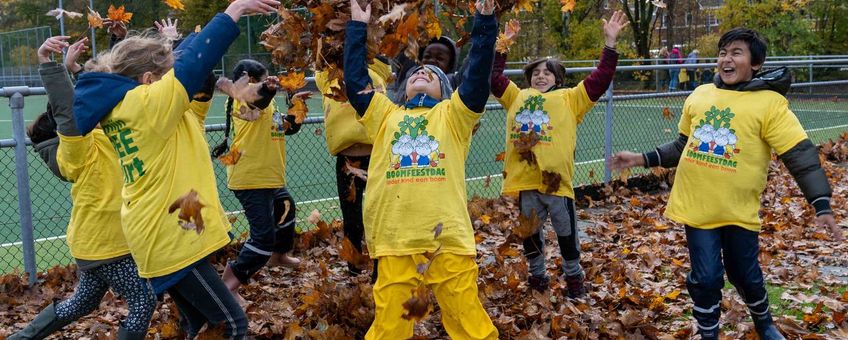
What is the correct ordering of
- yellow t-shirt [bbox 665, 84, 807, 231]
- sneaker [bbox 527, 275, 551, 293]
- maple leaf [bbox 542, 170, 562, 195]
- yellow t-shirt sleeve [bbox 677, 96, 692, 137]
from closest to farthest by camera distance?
yellow t-shirt [bbox 665, 84, 807, 231]
yellow t-shirt sleeve [bbox 677, 96, 692, 137]
maple leaf [bbox 542, 170, 562, 195]
sneaker [bbox 527, 275, 551, 293]

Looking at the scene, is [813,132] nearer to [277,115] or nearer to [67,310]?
[277,115]

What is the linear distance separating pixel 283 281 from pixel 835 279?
3911 millimetres

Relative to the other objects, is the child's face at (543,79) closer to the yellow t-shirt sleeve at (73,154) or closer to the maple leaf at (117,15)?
the maple leaf at (117,15)

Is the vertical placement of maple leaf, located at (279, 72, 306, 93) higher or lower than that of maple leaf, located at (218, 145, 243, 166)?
higher

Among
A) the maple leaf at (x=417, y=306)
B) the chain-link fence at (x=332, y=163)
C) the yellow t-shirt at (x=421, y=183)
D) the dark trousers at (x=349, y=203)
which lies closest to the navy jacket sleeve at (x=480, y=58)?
the yellow t-shirt at (x=421, y=183)

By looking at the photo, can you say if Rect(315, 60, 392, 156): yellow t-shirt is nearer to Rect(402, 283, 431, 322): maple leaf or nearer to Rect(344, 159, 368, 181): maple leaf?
Rect(344, 159, 368, 181): maple leaf

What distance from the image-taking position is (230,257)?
6344 mm

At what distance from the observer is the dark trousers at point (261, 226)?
5156 mm

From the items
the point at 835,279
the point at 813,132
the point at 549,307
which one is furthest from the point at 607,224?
the point at 813,132

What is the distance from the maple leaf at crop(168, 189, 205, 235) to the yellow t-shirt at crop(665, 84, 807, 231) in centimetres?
244

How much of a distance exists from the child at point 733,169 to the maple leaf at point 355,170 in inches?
66.8

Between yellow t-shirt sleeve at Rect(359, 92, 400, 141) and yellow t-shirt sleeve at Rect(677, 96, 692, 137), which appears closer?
yellow t-shirt sleeve at Rect(359, 92, 400, 141)

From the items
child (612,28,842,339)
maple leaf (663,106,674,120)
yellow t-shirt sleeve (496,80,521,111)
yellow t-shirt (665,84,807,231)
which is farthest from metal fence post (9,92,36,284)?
maple leaf (663,106,674,120)

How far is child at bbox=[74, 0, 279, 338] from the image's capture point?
3215mm
